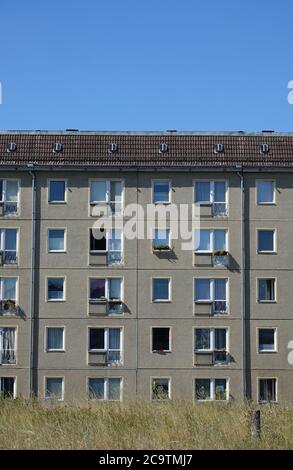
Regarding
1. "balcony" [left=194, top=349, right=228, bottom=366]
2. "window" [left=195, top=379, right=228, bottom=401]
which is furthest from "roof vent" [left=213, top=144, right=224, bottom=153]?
"window" [left=195, top=379, right=228, bottom=401]

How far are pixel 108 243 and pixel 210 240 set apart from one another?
5625 mm

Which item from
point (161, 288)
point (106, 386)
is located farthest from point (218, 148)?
point (106, 386)

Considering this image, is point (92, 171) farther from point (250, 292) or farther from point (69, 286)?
point (250, 292)

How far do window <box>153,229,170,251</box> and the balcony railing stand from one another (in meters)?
9.55

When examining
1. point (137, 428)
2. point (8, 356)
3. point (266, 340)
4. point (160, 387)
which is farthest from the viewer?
point (266, 340)

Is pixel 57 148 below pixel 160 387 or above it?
above

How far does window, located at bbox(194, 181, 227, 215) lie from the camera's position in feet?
162

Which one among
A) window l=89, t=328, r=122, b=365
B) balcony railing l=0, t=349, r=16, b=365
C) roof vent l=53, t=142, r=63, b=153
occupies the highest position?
roof vent l=53, t=142, r=63, b=153

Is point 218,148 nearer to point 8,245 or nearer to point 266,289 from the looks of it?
point 266,289

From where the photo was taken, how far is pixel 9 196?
49344mm

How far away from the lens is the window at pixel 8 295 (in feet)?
158

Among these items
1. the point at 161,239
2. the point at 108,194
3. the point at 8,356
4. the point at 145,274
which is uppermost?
the point at 108,194

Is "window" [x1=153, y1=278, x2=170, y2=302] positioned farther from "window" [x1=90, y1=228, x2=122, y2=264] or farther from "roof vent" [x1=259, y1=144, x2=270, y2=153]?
"roof vent" [x1=259, y1=144, x2=270, y2=153]
